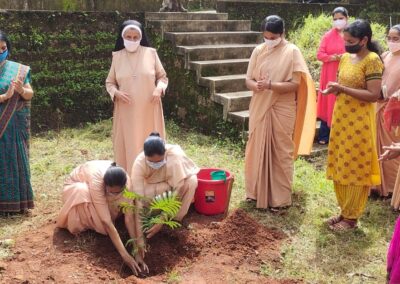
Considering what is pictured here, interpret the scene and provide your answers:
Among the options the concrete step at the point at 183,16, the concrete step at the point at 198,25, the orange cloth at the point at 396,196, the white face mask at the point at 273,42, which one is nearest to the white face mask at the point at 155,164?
the white face mask at the point at 273,42

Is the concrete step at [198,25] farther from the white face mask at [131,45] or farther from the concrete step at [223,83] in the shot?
A: the white face mask at [131,45]

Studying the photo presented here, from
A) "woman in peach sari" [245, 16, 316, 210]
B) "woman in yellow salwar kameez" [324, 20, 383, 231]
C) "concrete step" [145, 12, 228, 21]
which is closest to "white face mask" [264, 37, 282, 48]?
"woman in peach sari" [245, 16, 316, 210]

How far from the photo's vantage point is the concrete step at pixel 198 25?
8.06m

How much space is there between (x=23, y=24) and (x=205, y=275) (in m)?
5.26

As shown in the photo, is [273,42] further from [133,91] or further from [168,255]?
[168,255]

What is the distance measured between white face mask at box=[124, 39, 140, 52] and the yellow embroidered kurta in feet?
7.01

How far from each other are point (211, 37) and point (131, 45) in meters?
3.56

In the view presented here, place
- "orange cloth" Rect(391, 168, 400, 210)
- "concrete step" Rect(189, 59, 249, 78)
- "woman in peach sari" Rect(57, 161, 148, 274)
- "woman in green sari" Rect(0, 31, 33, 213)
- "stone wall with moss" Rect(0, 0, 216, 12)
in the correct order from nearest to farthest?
"woman in peach sari" Rect(57, 161, 148, 274), "woman in green sari" Rect(0, 31, 33, 213), "orange cloth" Rect(391, 168, 400, 210), "concrete step" Rect(189, 59, 249, 78), "stone wall with moss" Rect(0, 0, 216, 12)

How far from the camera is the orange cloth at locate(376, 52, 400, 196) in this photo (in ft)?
16.3

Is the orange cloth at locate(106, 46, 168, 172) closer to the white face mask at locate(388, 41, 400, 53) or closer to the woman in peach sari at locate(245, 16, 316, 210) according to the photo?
the woman in peach sari at locate(245, 16, 316, 210)

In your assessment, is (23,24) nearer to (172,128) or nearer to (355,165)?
(172,128)

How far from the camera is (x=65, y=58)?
763cm

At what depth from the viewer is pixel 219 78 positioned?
748cm

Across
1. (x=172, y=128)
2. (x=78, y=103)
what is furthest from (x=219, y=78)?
(x=78, y=103)
